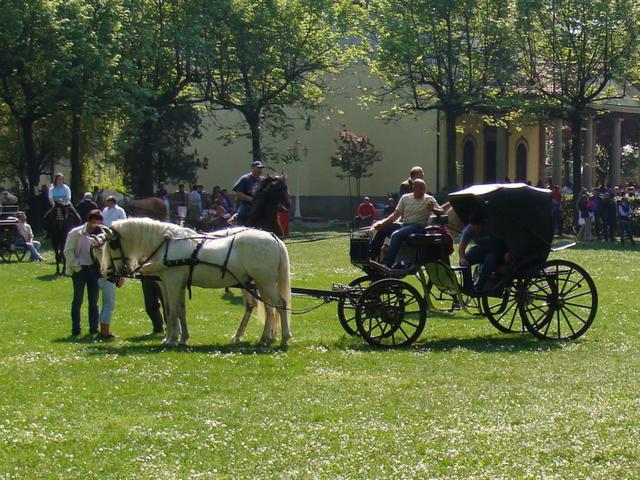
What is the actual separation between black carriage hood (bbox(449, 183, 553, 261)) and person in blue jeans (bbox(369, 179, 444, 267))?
695 millimetres

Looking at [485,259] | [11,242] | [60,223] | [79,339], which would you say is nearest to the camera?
[485,259]

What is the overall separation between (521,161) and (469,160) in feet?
12.4

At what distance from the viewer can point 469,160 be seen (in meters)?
62.6

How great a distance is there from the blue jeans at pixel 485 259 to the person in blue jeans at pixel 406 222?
734mm

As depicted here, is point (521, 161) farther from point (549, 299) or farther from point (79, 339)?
point (79, 339)

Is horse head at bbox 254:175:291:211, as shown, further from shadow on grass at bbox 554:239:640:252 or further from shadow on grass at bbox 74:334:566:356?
shadow on grass at bbox 554:239:640:252

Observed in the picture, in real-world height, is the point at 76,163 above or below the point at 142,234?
above

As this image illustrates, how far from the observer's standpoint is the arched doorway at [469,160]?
62.3m

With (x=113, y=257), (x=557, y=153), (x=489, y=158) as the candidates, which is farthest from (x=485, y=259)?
(x=489, y=158)

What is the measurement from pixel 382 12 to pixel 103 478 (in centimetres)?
4249

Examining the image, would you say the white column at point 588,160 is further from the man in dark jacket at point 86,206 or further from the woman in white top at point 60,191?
the woman in white top at point 60,191

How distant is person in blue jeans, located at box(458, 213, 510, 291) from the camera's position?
1462 centimetres

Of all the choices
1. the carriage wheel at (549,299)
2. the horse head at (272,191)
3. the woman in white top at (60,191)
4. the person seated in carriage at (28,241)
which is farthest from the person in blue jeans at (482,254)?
the person seated in carriage at (28,241)

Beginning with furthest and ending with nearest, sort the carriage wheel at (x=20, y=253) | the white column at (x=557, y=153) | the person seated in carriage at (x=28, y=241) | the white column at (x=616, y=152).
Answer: the white column at (x=616, y=152) < the white column at (x=557, y=153) < the carriage wheel at (x=20, y=253) < the person seated in carriage at (x=28, y=241)
